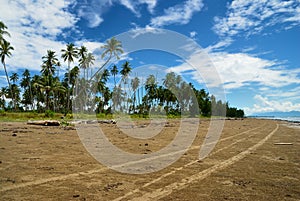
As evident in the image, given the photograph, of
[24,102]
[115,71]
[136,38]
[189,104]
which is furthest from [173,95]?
[136,38]

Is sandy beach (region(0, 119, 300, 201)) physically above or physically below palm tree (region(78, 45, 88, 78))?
below

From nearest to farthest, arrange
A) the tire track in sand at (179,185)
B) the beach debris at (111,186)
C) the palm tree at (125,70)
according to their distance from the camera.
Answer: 1. the tire track in sand at (179,185)
2. the beach debris at (111,186)
3. the palm tree at (125,70)

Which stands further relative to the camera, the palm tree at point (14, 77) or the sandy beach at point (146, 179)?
the palm tree at point (14, 77)

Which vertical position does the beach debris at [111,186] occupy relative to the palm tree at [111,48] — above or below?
below

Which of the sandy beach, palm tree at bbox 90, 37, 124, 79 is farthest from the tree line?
the sandy beach

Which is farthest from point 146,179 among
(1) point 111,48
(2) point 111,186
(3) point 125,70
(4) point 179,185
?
(3) point 125,70

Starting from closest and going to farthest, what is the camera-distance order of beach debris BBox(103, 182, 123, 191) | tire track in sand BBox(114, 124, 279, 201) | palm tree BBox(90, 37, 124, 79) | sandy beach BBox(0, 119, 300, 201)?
tire track in sand BBox(114, 124, 279, 201)
sandy beach BBox(0, 119, 300, 201)
beach debris BBox(103, 182, 123, 191)
palm tree BBox(90, 37, 124, 79)

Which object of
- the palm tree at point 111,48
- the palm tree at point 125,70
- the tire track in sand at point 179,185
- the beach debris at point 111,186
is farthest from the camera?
the palm tree at point 125,70

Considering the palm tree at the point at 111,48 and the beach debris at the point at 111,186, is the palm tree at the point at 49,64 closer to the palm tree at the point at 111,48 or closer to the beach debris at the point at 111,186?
the palm tree at the point at 111,48

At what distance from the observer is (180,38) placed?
56.2ft

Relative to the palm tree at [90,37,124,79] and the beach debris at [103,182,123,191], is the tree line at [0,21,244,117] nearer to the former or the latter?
the palm tree at [90,37,124,79]

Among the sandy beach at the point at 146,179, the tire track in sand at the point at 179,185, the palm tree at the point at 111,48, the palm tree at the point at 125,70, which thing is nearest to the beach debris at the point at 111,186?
the sandy beach at the point at 146,179

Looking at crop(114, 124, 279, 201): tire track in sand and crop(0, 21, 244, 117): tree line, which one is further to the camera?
crop(0, 21, 244, 117): tree line

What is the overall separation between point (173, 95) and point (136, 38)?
72076mm
